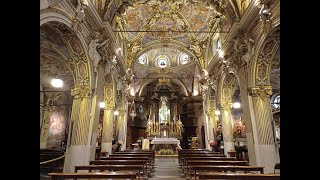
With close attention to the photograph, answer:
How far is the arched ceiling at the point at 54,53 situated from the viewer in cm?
888

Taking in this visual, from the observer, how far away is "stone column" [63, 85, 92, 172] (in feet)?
30.1

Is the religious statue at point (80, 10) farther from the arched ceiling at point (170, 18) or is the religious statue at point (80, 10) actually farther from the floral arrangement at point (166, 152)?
the floral arrangement at point (166, 152)

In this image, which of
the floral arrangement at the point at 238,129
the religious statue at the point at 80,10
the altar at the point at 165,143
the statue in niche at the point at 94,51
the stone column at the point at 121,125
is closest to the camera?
the religious statue at the point at 80,10

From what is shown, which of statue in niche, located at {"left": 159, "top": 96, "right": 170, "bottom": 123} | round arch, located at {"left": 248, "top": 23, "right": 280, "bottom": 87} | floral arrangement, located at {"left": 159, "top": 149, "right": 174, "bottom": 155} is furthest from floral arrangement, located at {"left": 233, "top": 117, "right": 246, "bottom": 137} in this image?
round arch, located at {"left": 248, "top": 23, "right": 280, "bottom": 87}

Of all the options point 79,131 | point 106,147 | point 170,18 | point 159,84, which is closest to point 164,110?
point 159,84

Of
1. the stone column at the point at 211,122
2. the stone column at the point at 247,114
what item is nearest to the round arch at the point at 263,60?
the stone column at the point at 247,114

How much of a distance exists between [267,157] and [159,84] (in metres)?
21.0

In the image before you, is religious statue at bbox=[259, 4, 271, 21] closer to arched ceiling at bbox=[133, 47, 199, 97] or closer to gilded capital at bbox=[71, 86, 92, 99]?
gilded capital at bbox=[71, 86, 92, 99]

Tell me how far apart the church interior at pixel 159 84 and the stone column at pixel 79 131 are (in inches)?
1.5

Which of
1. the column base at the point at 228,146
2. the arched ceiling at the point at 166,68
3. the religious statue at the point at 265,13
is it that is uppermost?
the arched ceiling at the point at 166,68

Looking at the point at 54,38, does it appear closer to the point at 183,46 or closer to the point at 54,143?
the point at 54,143
